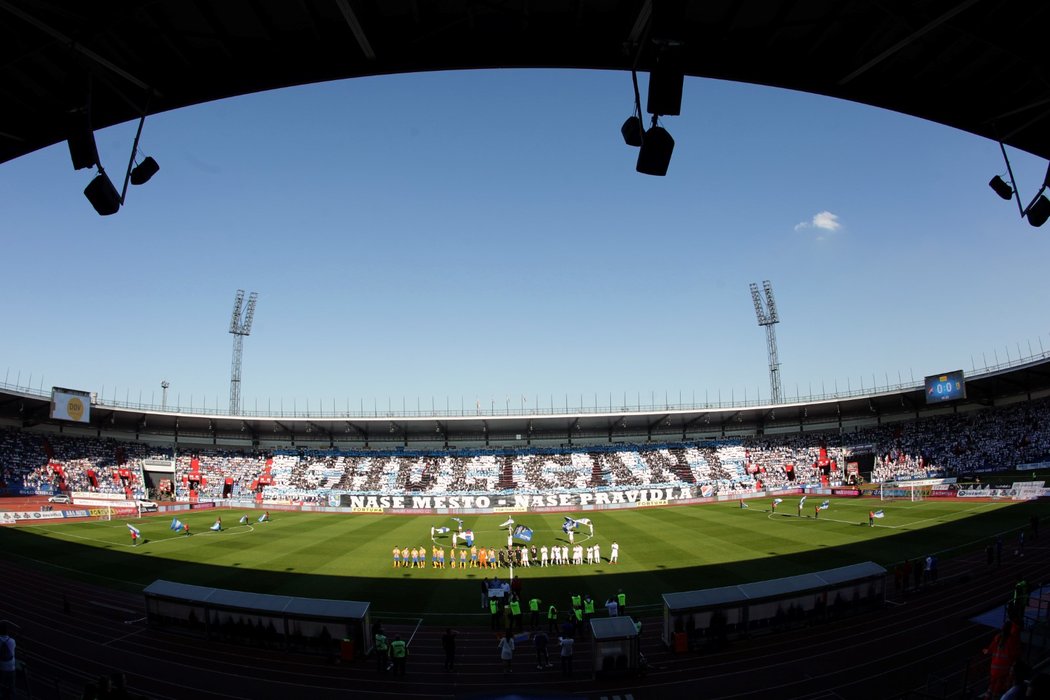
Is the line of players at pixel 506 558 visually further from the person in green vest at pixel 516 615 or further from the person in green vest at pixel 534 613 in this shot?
the person in green vest at pixel 534 613

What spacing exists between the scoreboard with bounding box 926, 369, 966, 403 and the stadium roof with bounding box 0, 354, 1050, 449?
12.4 ft

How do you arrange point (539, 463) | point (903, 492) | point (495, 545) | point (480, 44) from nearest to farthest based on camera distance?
1. point (480, 44)
2. point (495, 545)
3. point (903, 492)
4. point (539, 463)

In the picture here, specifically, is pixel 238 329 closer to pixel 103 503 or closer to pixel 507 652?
pixel 103 503

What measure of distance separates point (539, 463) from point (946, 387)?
4253 cm

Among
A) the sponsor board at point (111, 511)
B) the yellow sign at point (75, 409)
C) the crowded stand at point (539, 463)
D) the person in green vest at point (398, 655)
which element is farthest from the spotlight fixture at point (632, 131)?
the yellow sign at point (75, 409)

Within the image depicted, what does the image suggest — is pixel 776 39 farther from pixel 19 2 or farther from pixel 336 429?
pixel 336 429

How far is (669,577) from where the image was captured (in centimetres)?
2425

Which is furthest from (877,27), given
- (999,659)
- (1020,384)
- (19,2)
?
(1020,384)

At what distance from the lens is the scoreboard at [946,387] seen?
182 feet

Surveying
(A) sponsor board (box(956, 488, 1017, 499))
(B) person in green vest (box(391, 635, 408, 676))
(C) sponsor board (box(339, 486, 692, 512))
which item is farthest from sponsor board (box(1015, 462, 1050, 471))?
(B) person in green vest (box(391, 635, 408, 676))

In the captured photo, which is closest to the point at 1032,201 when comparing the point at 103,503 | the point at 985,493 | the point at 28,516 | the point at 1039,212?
the point at 1039,212

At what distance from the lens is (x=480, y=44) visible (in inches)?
284

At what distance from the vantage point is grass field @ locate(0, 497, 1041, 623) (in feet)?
78.0

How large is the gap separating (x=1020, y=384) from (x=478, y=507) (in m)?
54.8
